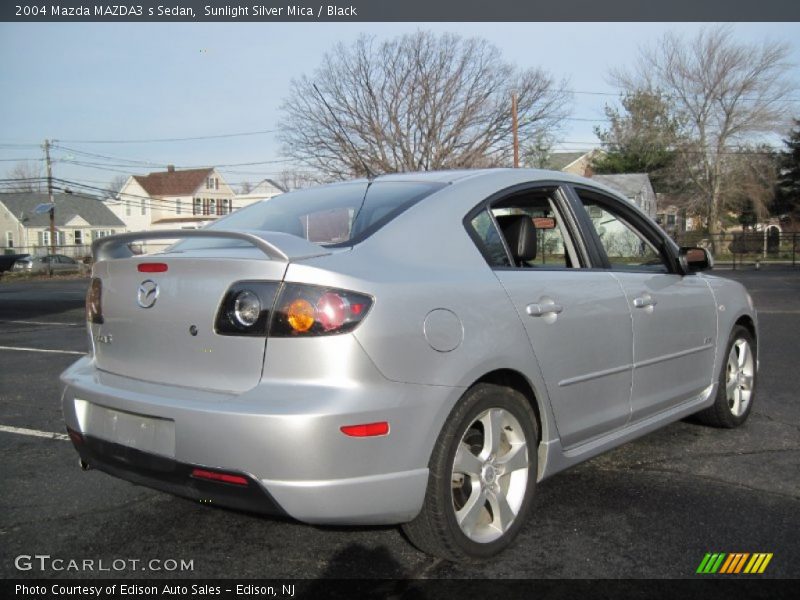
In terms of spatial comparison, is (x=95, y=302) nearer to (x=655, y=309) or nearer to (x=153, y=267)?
(x=153, y=267)

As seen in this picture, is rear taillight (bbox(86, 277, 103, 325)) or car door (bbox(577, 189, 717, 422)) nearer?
rear taillight (bbox(86, 277, 103, 325))

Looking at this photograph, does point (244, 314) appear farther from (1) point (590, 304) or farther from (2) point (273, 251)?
(1) point (590, 304)

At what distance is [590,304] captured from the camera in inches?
136

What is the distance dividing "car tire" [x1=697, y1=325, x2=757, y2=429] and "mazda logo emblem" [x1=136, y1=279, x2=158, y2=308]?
11.4 ft

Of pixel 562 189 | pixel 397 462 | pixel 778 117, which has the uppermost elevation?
pixel 778 117

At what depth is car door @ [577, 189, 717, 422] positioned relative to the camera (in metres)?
3.81

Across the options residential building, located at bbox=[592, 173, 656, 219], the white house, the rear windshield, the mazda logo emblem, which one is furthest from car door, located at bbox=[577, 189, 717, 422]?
the white house

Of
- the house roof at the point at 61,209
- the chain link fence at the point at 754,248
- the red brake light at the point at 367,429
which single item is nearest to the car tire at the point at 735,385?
the red brake light at the point at 367,429

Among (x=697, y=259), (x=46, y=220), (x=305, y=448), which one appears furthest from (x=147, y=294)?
(x=46, y=220)

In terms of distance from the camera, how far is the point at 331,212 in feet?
11.1

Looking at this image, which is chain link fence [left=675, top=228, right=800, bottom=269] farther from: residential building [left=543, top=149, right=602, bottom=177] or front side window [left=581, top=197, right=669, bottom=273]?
front side window [left=581, top=197, right=669, bottom=273]

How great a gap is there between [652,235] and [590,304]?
1131 millimetres

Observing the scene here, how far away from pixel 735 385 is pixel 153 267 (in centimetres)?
384

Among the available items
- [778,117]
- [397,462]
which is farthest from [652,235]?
[778,117]
